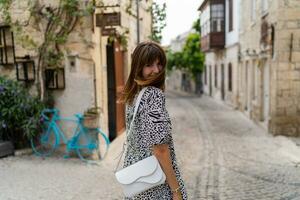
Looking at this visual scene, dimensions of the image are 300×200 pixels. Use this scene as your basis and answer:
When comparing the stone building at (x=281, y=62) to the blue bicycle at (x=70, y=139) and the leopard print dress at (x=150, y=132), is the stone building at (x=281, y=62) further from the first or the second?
the leopard print dress at (x=150, y=132)

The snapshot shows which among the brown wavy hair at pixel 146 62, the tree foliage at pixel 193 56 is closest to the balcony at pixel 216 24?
the tree foliage at pixel 193 56

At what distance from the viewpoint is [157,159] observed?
2.36 meters

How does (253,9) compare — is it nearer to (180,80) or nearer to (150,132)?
(150,132)

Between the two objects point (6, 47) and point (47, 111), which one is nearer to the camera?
point (47, 111)

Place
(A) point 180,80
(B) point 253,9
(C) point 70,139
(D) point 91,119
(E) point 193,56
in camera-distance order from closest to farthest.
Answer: (D) point 91,119 < (C) point 70,139 < (B) point 253,9 < (E) point 193,56 < (A) point 180,80

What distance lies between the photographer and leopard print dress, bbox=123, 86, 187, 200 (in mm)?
2318

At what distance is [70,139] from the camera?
7.43m

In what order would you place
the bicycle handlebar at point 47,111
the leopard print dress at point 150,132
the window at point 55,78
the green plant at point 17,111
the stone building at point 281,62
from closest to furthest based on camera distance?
the leopard print dress at point 150,132 < the green plant at point 17,111 < the bicycle handlebar at point 47,111 < the window at point 55,78 < the stone building at point 281,62

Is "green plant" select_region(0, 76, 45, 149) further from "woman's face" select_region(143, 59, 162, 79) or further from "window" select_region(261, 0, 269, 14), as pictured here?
"window" select_region(261, 0, 269, 14)

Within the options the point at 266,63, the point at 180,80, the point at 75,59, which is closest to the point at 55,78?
the point at 75,59

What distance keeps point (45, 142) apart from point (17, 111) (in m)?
0.83

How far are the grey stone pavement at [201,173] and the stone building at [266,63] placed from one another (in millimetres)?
973

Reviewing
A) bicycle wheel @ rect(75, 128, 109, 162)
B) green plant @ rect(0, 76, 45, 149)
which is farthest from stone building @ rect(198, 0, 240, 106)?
green plant @ rect(0, 76, 45, 149)

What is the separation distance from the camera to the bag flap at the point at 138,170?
93.0 inches
